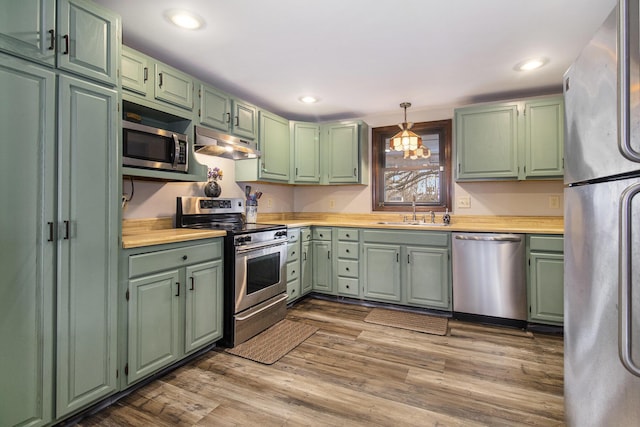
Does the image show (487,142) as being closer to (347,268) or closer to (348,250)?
(348,250)

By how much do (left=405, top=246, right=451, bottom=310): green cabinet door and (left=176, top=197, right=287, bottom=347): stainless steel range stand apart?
1273 mm

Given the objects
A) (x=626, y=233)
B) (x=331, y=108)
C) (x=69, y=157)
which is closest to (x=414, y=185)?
(x=331, y=108)

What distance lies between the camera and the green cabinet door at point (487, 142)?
312cm

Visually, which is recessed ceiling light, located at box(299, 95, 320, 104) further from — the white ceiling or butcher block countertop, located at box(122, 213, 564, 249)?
butcher block countertop, located at box(122, 213, 564, 249)

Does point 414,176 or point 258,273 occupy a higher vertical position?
point 414,176

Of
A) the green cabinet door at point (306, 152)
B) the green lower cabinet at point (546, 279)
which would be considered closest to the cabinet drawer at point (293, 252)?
the green cabinet door at point (306, 152)

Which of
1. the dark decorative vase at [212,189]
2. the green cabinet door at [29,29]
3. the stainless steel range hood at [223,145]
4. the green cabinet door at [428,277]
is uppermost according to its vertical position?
the green cabinet door at [29,29]

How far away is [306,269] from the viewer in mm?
3586

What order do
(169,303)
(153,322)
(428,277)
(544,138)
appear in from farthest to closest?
(428,277)
(544,138)
(169,303)
(153,322)

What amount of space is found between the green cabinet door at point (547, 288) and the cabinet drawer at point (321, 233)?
1.95m

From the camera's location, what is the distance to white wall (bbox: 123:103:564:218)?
8.49 feet

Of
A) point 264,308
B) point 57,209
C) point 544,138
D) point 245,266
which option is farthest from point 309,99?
point 57,209

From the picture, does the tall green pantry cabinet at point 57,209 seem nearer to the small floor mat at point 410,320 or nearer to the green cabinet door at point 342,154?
the small floor mat at point 410,320

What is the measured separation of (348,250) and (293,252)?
0.62 m
